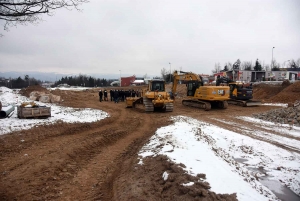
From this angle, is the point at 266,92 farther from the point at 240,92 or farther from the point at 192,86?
the point at 192,86

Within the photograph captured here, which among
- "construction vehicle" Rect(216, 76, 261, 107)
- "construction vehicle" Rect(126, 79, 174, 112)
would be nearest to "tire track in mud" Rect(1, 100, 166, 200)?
"construction vehicle" Rect(126, 79, 174, 112)

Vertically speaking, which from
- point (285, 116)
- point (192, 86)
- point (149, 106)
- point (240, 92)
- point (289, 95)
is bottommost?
point (285, 116)

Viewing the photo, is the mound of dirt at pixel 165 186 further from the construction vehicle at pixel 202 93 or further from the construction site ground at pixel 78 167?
the construction vehicle at pixel 202 93

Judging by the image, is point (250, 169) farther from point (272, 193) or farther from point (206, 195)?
point (206, 195)

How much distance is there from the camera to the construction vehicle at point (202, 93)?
19.7 meters

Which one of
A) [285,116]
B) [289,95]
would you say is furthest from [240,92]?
[285,116]

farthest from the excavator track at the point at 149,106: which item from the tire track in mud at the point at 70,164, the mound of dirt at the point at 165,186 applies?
the mound of dirt at the point at 165,186

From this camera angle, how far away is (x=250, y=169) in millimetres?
6883

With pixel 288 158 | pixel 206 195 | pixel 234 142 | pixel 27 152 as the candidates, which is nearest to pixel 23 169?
pixel 27 152

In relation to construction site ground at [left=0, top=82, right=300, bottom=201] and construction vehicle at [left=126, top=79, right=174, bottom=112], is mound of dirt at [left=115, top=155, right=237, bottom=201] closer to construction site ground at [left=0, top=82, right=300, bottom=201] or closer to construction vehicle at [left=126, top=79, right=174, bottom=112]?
construction site ground at [left=0, top=82, right=300, bottom=201]

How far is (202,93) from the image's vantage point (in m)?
20.5

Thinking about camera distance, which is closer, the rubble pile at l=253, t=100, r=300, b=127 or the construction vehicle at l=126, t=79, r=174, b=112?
the rubble pile at l=253, t=100, r=300, b=127

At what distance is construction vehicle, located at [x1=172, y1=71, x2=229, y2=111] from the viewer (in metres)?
19.7

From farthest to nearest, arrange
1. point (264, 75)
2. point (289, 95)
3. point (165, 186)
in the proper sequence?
point (264, 75) < point (289, 95) < point (165, 186)
